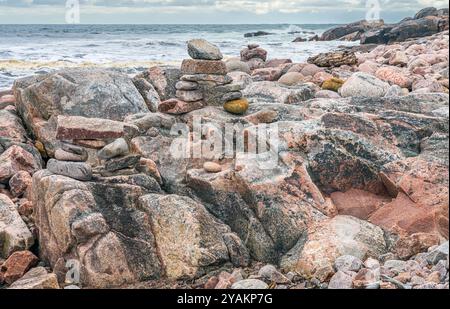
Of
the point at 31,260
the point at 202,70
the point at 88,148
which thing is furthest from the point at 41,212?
the point at 202,70

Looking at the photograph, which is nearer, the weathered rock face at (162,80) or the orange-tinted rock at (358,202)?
the orange-tinted rock at (358,202)

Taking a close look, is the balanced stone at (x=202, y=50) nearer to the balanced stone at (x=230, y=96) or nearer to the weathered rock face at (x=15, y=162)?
the balanced stone at (x=230, y=96)

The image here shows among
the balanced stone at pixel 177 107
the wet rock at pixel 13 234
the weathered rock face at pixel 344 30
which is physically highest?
the weathered rock face at pixel 344 30

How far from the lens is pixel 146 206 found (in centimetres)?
688

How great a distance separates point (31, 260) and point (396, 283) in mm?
4499

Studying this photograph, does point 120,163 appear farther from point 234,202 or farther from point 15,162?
point 15,162

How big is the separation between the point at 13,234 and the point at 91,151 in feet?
5.24

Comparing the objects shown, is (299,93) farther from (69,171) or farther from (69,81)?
(69,171)

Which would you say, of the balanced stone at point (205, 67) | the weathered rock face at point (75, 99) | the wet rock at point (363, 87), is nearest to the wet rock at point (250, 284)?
the balanced stone at point (205, 67)

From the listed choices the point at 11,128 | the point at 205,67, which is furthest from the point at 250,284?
the point at 11,128

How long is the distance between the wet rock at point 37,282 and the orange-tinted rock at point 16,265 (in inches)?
10.0

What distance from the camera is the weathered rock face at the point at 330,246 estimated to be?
6.32 meters

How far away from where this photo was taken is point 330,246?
6.50m

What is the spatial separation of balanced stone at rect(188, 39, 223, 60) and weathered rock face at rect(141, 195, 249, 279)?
331cm
